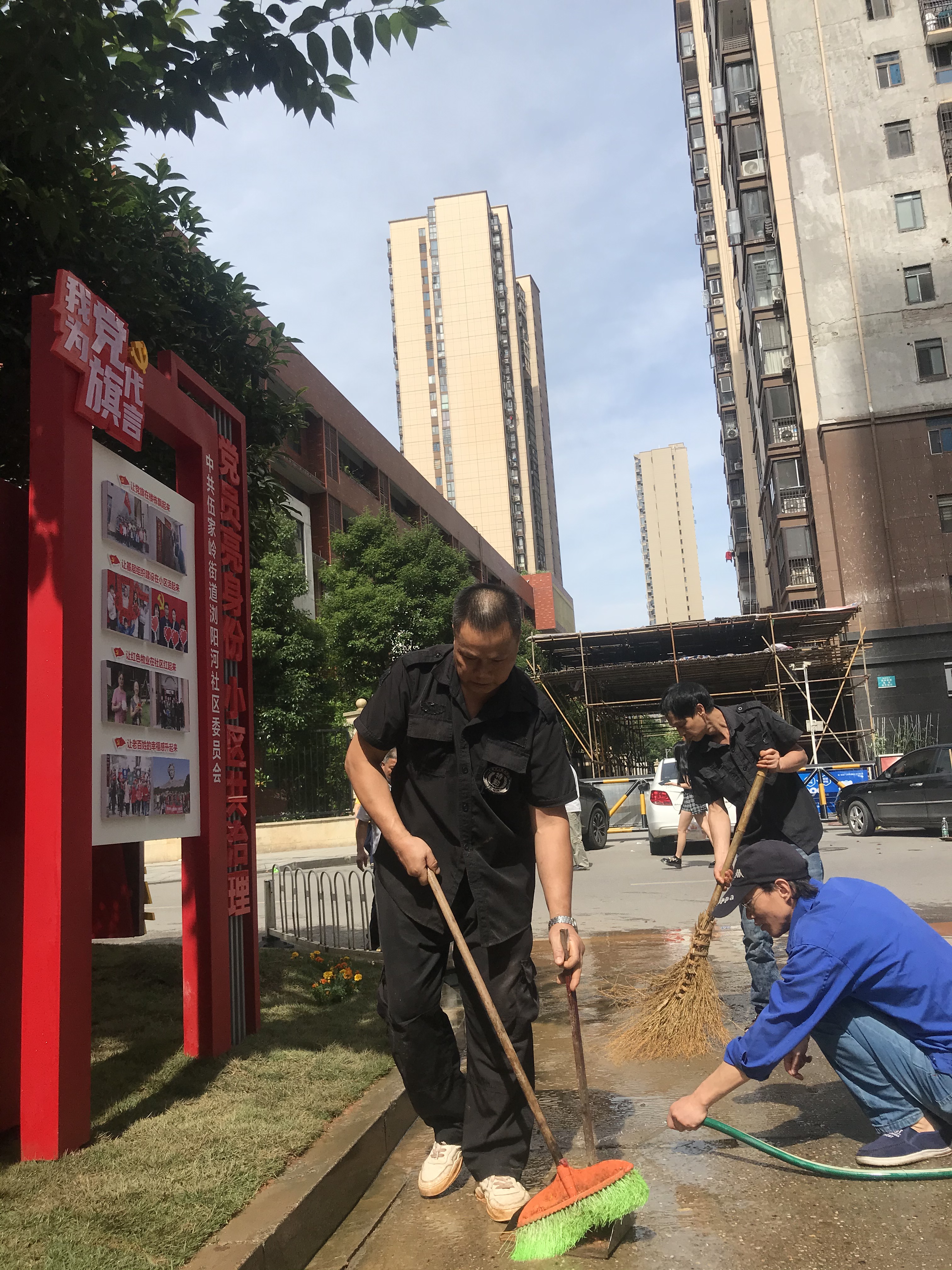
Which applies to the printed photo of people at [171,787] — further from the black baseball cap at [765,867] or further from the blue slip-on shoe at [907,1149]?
the blue slip-on shoe at [907,1149]

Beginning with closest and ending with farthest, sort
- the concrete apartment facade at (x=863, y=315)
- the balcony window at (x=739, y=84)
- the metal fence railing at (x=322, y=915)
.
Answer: the metal fence railing at (x=322, y=915) → the concrete apartment facade at (x=863, y=315) → the balcony window at (x=739, y=84)

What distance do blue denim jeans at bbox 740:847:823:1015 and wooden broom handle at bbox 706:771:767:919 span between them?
0.26 m

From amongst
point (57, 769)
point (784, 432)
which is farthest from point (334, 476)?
point (57, 769)

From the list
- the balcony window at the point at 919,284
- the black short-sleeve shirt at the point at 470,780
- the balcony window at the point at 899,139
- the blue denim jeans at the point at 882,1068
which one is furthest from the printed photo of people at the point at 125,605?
the balcony window at the point at 899,139

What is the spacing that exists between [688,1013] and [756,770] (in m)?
1.25

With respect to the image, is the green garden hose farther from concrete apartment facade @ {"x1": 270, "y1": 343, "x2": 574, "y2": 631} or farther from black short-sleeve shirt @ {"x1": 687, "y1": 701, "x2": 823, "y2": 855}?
concrete apartment facade @ {"x1": 270, "y1": 343, "x2": 574, "y2": 631}

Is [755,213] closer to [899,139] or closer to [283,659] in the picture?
[899,139]

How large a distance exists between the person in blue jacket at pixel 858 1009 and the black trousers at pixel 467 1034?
51 centimetres

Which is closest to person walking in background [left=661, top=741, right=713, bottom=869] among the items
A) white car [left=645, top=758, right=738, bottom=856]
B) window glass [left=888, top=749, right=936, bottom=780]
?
white car [left=645, top=758, right=738, bottom=856]

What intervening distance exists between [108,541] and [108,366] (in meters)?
0.67

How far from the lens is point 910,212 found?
32.6 m

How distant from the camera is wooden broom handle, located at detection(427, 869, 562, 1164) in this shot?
3.00 m

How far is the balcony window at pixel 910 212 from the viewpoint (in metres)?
32.4

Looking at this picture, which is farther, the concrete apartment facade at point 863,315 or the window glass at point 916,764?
the concrete apartment facade at point 863,315
